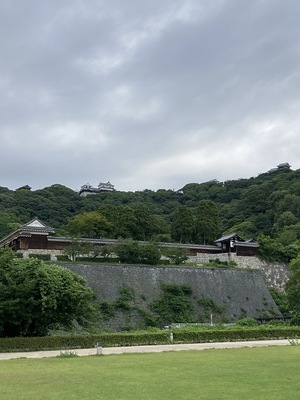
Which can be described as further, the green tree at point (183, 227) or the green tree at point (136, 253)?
the green tree at point (183, 227)

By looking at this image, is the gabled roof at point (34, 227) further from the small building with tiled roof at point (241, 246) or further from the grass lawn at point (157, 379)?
the grass lawn at point (157, 379)

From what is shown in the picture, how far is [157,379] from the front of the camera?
31.9ft

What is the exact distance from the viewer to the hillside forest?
49.2 metres

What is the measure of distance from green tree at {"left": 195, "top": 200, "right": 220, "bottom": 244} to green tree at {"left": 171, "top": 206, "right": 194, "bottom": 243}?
914mm

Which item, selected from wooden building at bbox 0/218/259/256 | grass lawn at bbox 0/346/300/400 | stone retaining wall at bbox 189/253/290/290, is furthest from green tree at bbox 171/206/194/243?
grass lawn at bbox 0/346/300/400

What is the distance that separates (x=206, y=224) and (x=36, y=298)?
34.5 meters

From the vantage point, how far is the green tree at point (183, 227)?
5397cm

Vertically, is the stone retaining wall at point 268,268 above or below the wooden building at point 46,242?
below

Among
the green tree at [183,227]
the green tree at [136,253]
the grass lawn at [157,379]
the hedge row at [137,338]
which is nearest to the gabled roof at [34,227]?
the green tree at [136,253]

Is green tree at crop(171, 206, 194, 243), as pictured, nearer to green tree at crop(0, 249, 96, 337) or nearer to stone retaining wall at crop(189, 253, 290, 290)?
stone retaining wall at crop(189, 253, 290, 290)

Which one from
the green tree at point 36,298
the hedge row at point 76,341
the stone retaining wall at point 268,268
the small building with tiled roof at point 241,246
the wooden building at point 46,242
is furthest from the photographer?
the small building with tiled roof at point 241,246

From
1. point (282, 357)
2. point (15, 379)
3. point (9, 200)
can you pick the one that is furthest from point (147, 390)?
point (9, 200)

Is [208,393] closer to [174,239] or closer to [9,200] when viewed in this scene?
[174,239]

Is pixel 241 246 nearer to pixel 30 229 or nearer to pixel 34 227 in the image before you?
pixel 34 227
